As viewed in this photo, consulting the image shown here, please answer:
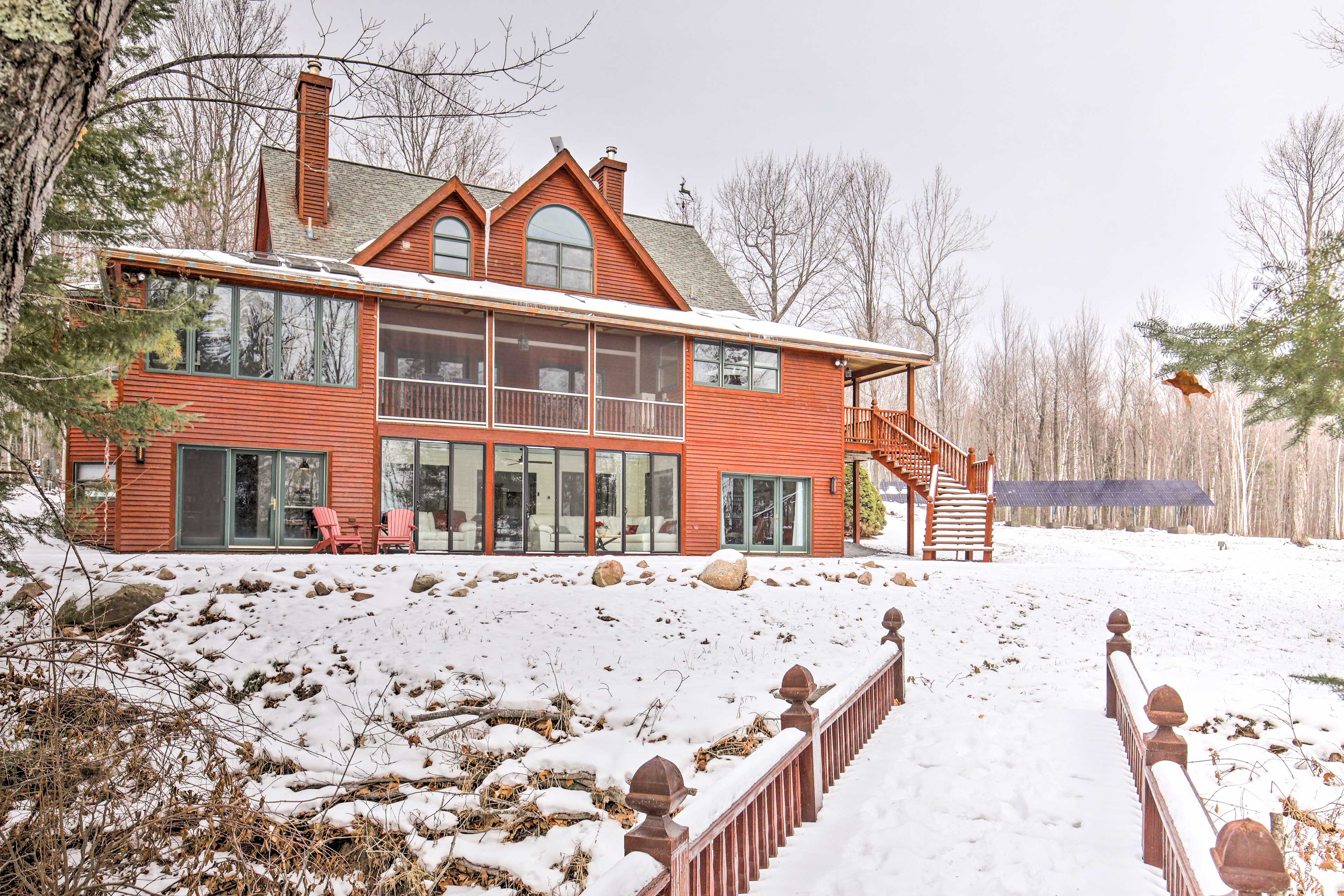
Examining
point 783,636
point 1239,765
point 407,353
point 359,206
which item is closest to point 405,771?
point 783,636

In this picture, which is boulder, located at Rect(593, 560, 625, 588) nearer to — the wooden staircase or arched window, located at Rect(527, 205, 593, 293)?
arched window, located at Rect(527, 205, 593, 293)

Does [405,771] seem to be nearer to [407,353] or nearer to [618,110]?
[407,353]

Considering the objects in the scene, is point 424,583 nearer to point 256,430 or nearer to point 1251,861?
point 256,430

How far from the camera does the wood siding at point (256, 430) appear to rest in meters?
13.1

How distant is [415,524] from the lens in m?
15.0

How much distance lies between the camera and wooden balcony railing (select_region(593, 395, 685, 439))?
56.6 ft

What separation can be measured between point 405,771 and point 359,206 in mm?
15980

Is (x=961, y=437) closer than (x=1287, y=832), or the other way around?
(x=1287, y=832)

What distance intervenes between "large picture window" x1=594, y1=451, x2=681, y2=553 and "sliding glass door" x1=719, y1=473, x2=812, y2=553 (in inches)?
46.2

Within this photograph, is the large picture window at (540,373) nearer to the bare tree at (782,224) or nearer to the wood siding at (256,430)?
the wood siding at (256,430)

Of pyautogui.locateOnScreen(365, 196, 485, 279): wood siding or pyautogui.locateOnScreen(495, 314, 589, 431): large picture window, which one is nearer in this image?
pyautogui.locateOnScreen(495, 314, 589, 431): large picture window

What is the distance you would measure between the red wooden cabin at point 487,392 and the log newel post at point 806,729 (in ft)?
35.5

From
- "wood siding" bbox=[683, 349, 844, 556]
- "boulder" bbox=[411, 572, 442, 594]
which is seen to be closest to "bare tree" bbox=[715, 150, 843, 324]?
"wood siding" bbox=[683, 349, 844, 556]

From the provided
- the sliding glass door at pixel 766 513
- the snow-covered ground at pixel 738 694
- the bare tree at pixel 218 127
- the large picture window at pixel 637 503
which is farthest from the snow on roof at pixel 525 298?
the bare tree at pixel 218 127
